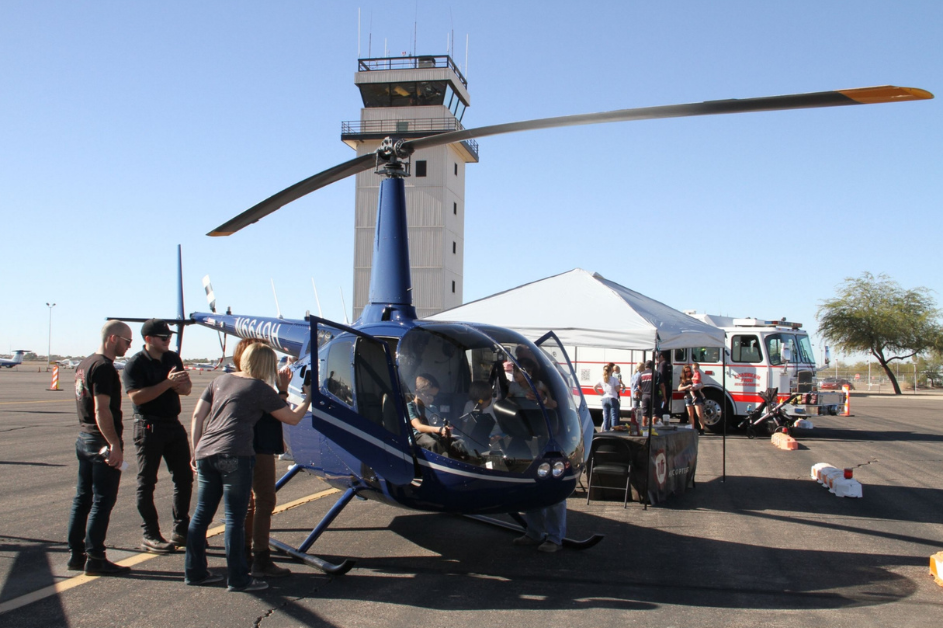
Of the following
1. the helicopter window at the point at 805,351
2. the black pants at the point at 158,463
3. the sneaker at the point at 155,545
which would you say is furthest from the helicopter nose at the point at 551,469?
the helicopter window at the point at 805,351

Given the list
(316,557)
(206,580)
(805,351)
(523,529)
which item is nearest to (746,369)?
(805,351)

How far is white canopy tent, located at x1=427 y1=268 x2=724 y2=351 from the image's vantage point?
9.02m

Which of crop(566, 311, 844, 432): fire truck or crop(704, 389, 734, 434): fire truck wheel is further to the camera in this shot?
crop(704, 389, 734, 434): fire truck wheel

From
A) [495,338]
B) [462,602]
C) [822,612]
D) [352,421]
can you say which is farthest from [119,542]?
[822,612]

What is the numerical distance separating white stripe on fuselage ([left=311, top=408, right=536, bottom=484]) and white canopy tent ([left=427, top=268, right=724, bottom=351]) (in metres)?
3.55

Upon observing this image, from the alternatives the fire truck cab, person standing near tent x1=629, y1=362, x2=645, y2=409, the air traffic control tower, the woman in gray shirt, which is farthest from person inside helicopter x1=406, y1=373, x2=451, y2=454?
the air traffic control tower

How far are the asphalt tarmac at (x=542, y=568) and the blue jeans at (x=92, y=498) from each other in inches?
10.2

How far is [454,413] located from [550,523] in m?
1.65

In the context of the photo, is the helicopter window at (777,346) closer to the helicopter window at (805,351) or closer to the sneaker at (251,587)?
the helicopter window at (805,351)

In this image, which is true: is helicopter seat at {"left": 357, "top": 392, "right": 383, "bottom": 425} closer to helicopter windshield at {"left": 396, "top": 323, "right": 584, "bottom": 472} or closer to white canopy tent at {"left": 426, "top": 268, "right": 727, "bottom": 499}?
helicopter windshield at {"left": 396, "top": 323, "right": 584, "bottom": 472}

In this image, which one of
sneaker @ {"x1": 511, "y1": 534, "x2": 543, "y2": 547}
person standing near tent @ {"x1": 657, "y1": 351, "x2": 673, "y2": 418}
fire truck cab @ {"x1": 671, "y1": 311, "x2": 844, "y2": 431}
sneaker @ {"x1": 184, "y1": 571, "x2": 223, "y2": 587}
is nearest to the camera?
sneaker @ {"x1": 184, "y1": 571, "x2": 223, "y2": 587}

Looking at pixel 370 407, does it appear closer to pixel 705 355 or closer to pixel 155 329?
pixel 155 329

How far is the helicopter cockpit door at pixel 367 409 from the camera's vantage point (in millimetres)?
5160

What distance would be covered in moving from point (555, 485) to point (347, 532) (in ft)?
8.23
